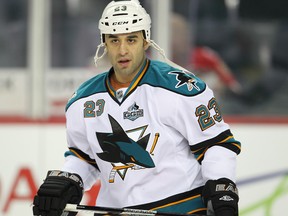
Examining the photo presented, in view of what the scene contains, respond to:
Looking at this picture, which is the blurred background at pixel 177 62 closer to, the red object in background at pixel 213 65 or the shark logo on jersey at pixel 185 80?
the red object in background at pixel 213 65

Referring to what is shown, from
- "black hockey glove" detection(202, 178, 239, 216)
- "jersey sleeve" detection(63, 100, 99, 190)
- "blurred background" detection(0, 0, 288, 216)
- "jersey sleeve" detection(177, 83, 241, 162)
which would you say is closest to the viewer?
"black hockey glove" detection(202, 178, 239, 216)

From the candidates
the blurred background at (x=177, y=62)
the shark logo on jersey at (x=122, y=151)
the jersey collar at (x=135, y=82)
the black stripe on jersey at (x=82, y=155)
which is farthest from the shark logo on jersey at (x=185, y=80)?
the blurred background at (x=177, y=62)

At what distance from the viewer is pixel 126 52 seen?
340 centimetres

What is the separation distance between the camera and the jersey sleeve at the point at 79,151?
3.55 meters

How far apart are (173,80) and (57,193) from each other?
1.89 feet

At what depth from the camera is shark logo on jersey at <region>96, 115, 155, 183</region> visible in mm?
3402

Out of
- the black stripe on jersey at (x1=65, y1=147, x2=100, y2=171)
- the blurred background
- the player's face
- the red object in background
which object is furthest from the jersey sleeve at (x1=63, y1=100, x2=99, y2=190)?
the red object in background

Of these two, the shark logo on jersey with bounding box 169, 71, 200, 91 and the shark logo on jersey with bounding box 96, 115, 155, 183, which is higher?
the shark logo on jersey with bounding box 169, 71, 200, 91

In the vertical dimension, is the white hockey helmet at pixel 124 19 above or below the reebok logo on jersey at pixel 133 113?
above

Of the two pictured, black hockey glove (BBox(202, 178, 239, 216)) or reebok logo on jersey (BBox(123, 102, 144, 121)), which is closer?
black hockey glove (BBox(202, 178, 239, 216))

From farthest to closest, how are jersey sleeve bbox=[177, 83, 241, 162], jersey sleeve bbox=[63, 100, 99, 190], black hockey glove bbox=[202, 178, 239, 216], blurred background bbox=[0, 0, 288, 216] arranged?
1. blurred background bbox=[0, 0, 288, 216]
2. jersey sleeve bbox=[63, 100, 99, 190]
3. jersey sleeve bbox=[177, 83, 241, 162]
4. black hockey glove bbox=[202, 178, 239, 216]

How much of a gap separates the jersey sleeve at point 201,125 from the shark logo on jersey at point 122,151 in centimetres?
15

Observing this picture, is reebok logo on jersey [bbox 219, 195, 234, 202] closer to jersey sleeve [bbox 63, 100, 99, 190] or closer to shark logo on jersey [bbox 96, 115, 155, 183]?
shark logo on jersey [bbox 96, 115, 155, 183]

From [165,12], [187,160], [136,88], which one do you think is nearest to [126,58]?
[136,88]
